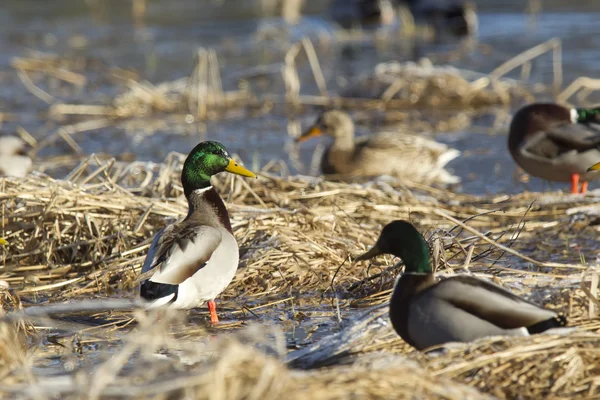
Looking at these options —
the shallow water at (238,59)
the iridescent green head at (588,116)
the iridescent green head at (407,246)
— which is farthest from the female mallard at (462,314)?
the iridescent green head at (588,116)

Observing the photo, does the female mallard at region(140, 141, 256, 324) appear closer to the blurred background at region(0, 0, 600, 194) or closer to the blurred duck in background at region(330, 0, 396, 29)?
the blurred background at region(0, 0, 600, 194)

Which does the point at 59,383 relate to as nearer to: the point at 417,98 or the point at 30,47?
the point at 417,98

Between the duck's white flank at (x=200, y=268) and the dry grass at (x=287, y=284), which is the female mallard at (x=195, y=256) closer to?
the duck's white flank at (x=200, y=268)

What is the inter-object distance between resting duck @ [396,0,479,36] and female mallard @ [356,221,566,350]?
15.3m

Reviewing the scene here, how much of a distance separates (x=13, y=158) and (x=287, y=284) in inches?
141

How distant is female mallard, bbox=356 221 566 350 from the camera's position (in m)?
3.50

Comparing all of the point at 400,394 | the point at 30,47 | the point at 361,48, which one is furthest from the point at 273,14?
the point at 400,394

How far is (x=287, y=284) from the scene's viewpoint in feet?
17.7

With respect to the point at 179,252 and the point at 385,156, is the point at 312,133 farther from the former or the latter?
the point at 179,252

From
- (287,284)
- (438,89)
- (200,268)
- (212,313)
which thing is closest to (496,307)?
(200,268)

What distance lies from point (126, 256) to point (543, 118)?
3404 millimetres

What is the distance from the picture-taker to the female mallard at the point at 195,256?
450 cm

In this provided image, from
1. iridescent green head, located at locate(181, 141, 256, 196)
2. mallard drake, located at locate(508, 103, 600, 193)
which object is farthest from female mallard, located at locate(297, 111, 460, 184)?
iridescent green head, located at locate(181, 141, 256, 196)

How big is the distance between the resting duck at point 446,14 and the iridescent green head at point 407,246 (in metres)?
15.0
